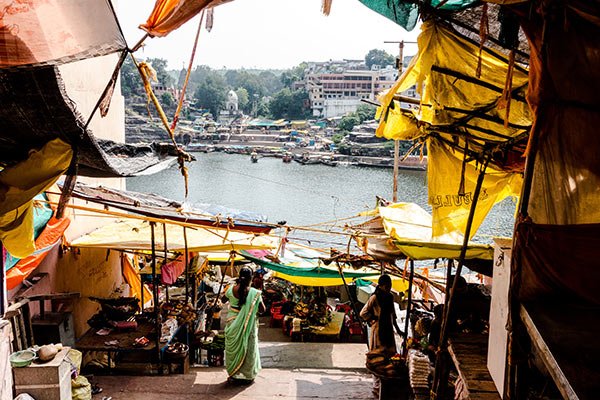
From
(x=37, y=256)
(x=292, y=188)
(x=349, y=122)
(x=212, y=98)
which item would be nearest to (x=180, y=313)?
(x=37, y=256)

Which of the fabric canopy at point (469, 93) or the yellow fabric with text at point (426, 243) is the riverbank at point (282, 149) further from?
the fabric canopy at point (469, 93)

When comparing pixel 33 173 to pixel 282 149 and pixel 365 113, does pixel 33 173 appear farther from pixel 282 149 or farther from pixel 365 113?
pixel 365 113

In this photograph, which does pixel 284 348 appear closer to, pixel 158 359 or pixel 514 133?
pixel 158 359

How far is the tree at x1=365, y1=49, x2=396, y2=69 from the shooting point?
12715cm

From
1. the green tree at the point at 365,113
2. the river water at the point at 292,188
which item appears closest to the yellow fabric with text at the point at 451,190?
the river water at the point at 292,188

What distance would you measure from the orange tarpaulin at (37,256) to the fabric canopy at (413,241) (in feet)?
11.6

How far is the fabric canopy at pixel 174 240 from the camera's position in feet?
23.3

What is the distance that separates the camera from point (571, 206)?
2426 millimetres

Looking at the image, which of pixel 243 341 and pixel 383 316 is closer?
pixel 383 316

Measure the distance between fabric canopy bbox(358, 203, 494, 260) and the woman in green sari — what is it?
1501 millimetres

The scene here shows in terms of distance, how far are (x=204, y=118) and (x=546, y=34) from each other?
96351 millimetres

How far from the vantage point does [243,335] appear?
6.58m

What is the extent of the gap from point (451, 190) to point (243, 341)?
303cm

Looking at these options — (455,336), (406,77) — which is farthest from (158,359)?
(406,77)
